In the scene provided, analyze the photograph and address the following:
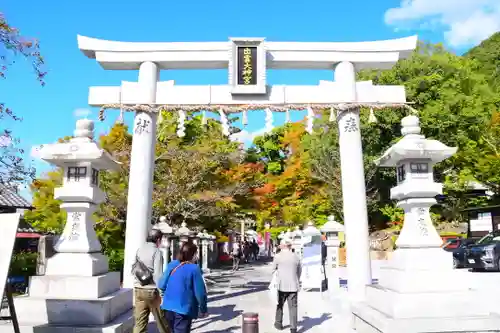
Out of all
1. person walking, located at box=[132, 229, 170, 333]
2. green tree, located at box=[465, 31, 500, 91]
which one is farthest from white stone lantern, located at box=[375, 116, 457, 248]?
green tree, located at box=[465, 31, 500, 91]

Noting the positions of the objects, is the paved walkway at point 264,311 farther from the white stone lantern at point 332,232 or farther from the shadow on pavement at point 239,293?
the white stone lantern at point 332,232

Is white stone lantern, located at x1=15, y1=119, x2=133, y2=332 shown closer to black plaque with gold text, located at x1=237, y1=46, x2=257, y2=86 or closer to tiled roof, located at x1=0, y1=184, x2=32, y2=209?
black plaque with gold text, located at x1=237, y1=46, x2=257, y2=86

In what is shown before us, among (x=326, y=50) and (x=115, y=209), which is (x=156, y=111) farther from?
(x=115, y=209)

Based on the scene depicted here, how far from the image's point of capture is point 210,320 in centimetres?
911

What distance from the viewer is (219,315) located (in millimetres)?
9727

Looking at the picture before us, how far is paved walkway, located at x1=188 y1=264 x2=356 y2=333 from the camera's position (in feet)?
27.2

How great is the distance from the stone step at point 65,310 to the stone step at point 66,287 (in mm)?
101

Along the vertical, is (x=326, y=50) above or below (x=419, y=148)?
above

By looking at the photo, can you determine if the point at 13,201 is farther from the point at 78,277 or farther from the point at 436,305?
the point at 436,305

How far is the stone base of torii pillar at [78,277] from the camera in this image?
20.6 ft

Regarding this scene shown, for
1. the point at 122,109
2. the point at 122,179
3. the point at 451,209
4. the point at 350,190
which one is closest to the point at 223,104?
the point at 122,109

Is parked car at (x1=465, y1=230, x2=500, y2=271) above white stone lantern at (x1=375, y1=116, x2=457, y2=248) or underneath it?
underneath

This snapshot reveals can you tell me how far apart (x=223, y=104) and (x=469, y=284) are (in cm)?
711

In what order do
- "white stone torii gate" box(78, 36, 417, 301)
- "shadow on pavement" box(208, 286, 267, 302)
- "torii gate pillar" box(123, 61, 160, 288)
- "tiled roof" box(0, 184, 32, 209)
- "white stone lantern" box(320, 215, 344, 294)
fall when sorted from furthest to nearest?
1. "tiled roof" box(0, 184, 32, 209)
2. "white stone lantern" box(320, 215, 344, 294)
3. "shadow on pavement" box(208, 286, 267, 302)
4. "white stone torii gate" box(78, 36, 417, 301)
5. "torii gate pillar" box(123, 61, 160, 288)
